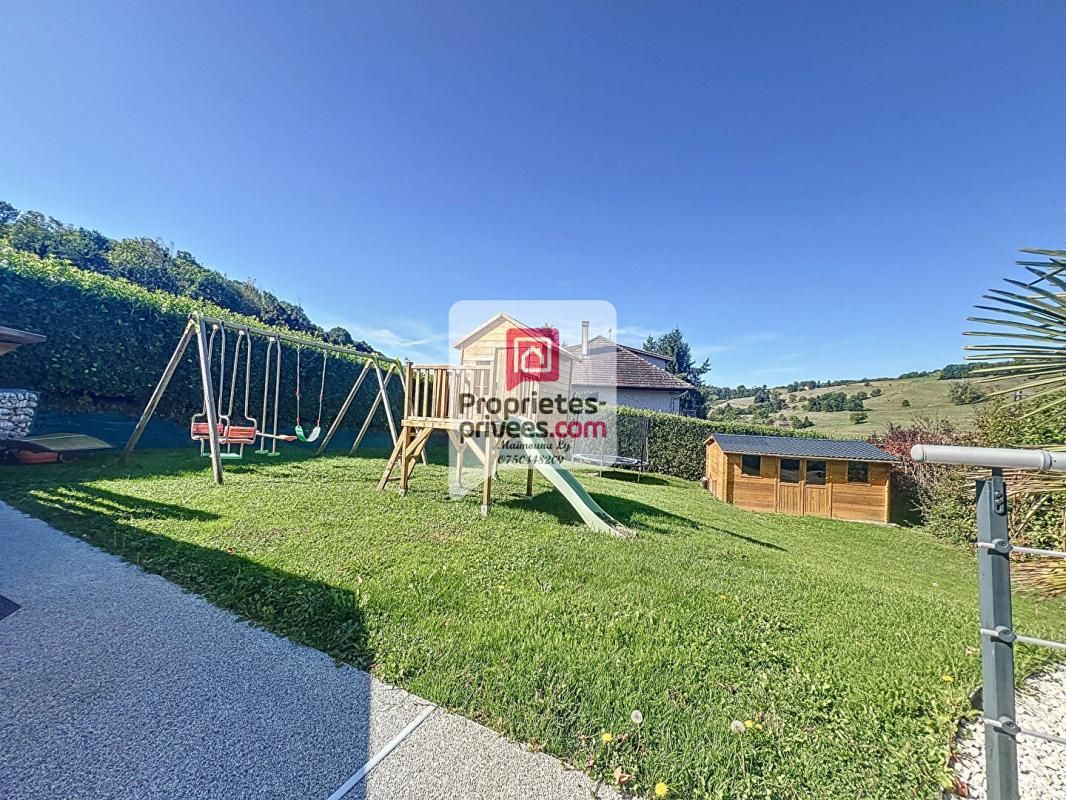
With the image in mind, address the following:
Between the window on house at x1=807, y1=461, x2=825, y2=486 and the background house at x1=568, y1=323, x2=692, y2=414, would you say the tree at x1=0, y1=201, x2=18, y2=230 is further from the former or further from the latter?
the window on house at x1=807, y1=461, x2=825, y2=486

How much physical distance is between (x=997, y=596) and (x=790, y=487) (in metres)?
10.6

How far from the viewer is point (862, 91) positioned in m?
7.91

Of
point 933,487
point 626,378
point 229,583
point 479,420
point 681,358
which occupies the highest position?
point 681,358

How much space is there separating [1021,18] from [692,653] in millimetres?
9566

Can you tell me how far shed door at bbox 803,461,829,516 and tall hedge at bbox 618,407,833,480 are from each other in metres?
3.94

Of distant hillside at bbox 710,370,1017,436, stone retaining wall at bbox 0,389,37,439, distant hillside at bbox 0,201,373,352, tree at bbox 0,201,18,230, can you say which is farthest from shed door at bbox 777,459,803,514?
tree at bbox 0,201,18,230

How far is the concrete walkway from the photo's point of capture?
1594 millimetres

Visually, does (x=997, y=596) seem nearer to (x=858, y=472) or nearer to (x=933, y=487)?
(x=858, y=472)

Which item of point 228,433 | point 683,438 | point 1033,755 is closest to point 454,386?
point 228,433

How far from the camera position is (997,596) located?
1247 millimetres

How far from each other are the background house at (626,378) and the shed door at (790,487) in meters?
10.3

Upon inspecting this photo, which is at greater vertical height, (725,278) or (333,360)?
(725,278)

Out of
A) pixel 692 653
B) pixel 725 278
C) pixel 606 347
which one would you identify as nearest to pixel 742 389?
pixel 606 347

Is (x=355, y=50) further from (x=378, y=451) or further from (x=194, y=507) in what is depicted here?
(x=378, y=451)
